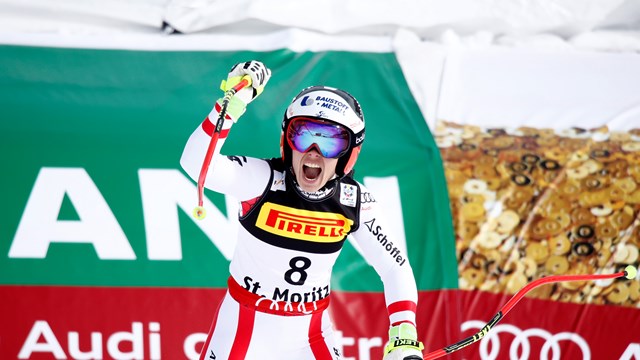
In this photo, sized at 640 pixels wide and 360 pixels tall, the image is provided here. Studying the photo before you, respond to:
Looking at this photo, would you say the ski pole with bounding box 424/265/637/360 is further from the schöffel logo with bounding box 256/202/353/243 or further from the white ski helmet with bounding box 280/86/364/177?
the white ski helmet with bounding box 280/86/364/177

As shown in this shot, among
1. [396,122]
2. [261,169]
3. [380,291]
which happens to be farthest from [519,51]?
[261,169]

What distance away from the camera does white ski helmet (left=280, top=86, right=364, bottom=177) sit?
259 cm

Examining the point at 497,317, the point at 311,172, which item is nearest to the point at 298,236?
the point at 311,172

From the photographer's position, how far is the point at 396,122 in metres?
4.20

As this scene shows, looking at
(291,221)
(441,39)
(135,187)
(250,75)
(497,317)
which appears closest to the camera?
(250,75)

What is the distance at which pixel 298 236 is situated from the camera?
2.70m

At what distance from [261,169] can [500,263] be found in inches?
65.8

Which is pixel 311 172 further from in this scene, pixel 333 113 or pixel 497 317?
pixel 497 317

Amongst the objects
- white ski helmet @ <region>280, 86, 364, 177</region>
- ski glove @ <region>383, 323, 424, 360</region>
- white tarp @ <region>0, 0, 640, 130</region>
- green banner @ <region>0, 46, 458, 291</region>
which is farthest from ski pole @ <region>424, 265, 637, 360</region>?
white tarp @ <region>0, 0, 640, 130</region>

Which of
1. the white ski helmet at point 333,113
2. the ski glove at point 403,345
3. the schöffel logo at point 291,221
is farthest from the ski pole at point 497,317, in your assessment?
the white ski helmet at point 333,113

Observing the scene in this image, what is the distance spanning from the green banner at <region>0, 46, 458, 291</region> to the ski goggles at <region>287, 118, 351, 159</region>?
145 centimetres

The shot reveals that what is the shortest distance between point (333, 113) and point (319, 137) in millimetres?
81

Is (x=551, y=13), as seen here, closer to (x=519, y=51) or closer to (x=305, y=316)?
(x=519, y=51)

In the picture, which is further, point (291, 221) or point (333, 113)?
point (291, 221)
